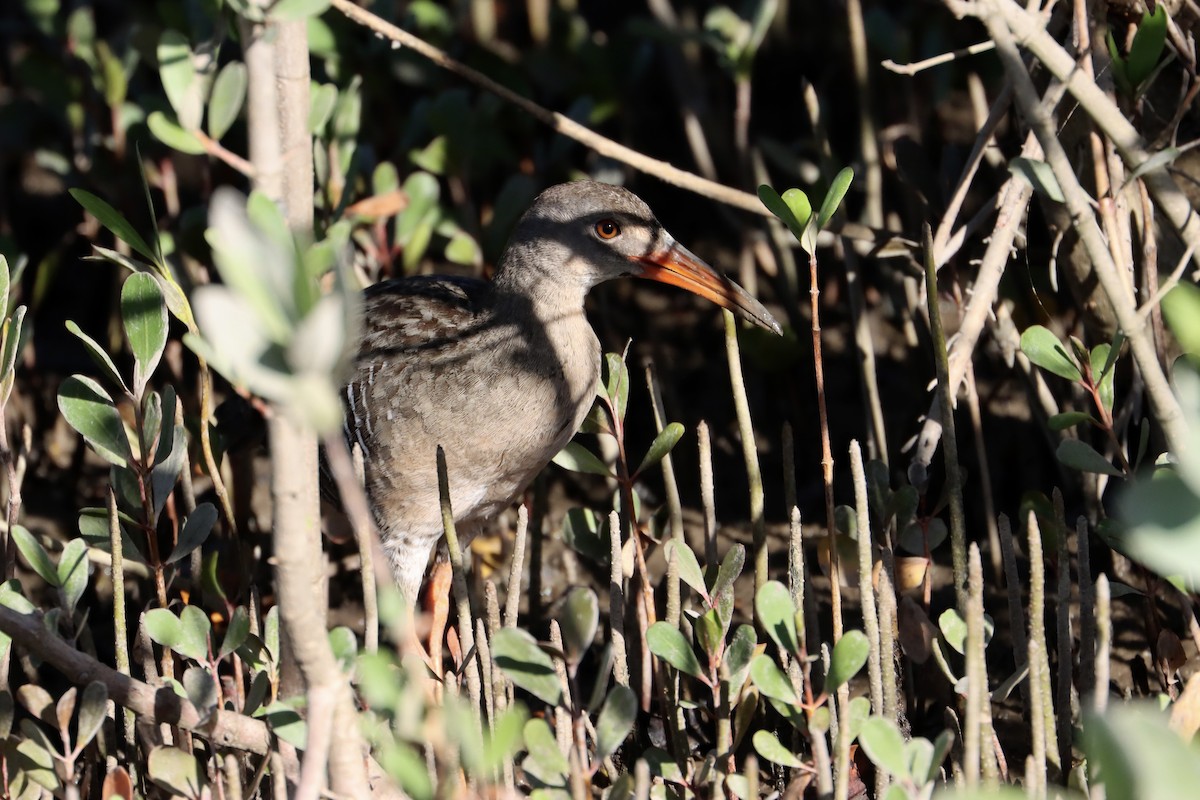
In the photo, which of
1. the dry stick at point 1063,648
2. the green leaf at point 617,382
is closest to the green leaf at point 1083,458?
the dry stick at point 1063,648

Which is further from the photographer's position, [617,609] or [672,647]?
[617,609]

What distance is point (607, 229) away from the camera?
127 inches

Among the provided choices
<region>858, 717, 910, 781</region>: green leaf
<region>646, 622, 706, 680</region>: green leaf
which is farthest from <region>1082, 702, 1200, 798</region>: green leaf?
<region>646, 622, 706, 680</region>: green leaf

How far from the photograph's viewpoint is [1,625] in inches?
88.5

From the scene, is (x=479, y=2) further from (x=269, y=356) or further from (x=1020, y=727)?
(x=269, y=356)

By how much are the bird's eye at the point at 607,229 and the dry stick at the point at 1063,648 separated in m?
1.20

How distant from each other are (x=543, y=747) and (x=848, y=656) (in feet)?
1.72

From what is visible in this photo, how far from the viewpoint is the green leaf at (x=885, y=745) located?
Result: 2.04 meters

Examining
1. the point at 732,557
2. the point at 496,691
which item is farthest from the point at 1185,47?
the point at 496,691

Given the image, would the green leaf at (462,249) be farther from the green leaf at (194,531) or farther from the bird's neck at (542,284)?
the green leaf at (194,531)

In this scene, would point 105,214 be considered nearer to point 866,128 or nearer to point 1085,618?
point 1085,618

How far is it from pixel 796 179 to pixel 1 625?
3.03 metres

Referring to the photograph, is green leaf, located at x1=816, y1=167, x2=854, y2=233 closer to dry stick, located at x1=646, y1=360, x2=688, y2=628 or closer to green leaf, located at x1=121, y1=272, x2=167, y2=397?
dry stick, located at x1=646, y1=360, x2=688, y2=628

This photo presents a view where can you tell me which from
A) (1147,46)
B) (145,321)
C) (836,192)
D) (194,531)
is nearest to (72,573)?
(194,531)
